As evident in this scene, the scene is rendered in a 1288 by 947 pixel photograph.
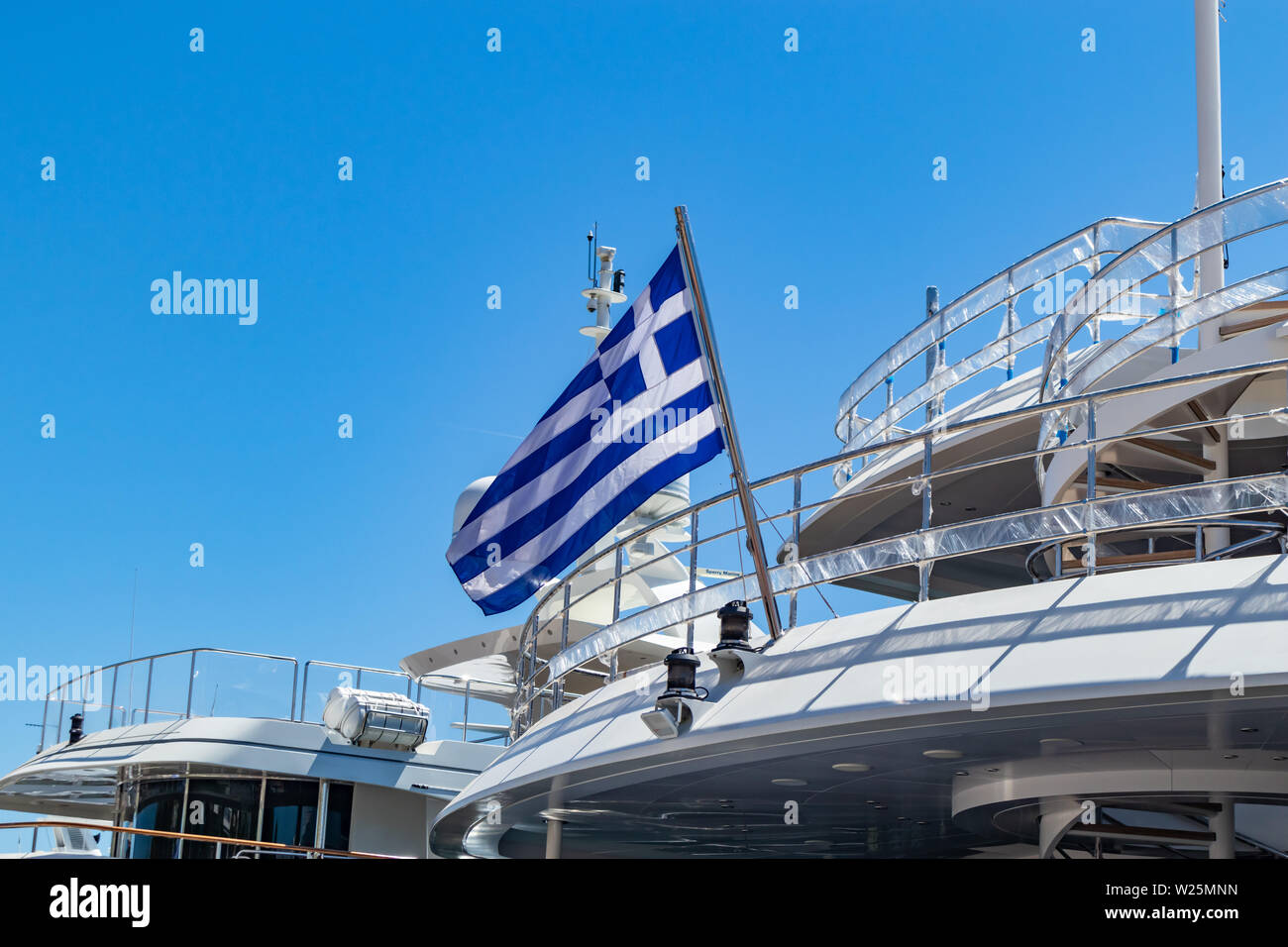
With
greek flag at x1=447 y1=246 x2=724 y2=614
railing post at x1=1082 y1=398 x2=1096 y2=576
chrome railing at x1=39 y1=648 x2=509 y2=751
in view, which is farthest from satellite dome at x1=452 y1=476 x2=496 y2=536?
railing post at x1=1082 y1=398 x2=1096 y2=576

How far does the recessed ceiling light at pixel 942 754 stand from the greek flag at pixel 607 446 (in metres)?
2.45

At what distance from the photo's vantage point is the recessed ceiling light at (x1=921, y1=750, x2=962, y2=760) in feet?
28.3

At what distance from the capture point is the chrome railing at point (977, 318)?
14.9 metres

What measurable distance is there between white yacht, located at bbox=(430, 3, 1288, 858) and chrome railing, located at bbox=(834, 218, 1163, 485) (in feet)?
0.22

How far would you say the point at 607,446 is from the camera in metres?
9.53

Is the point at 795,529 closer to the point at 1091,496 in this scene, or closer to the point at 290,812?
the point at 1091,496

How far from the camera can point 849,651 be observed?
824 cm

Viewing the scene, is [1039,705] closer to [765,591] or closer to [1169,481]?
[765,591]

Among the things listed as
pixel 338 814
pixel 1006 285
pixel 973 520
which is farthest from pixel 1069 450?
pixel 338 814

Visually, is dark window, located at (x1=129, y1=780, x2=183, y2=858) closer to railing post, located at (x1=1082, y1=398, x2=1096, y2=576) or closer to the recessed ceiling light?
the recessed ceiling light

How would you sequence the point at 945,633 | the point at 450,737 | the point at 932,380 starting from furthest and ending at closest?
the point at 450,737, the point at 932,380, the point at 945,633
